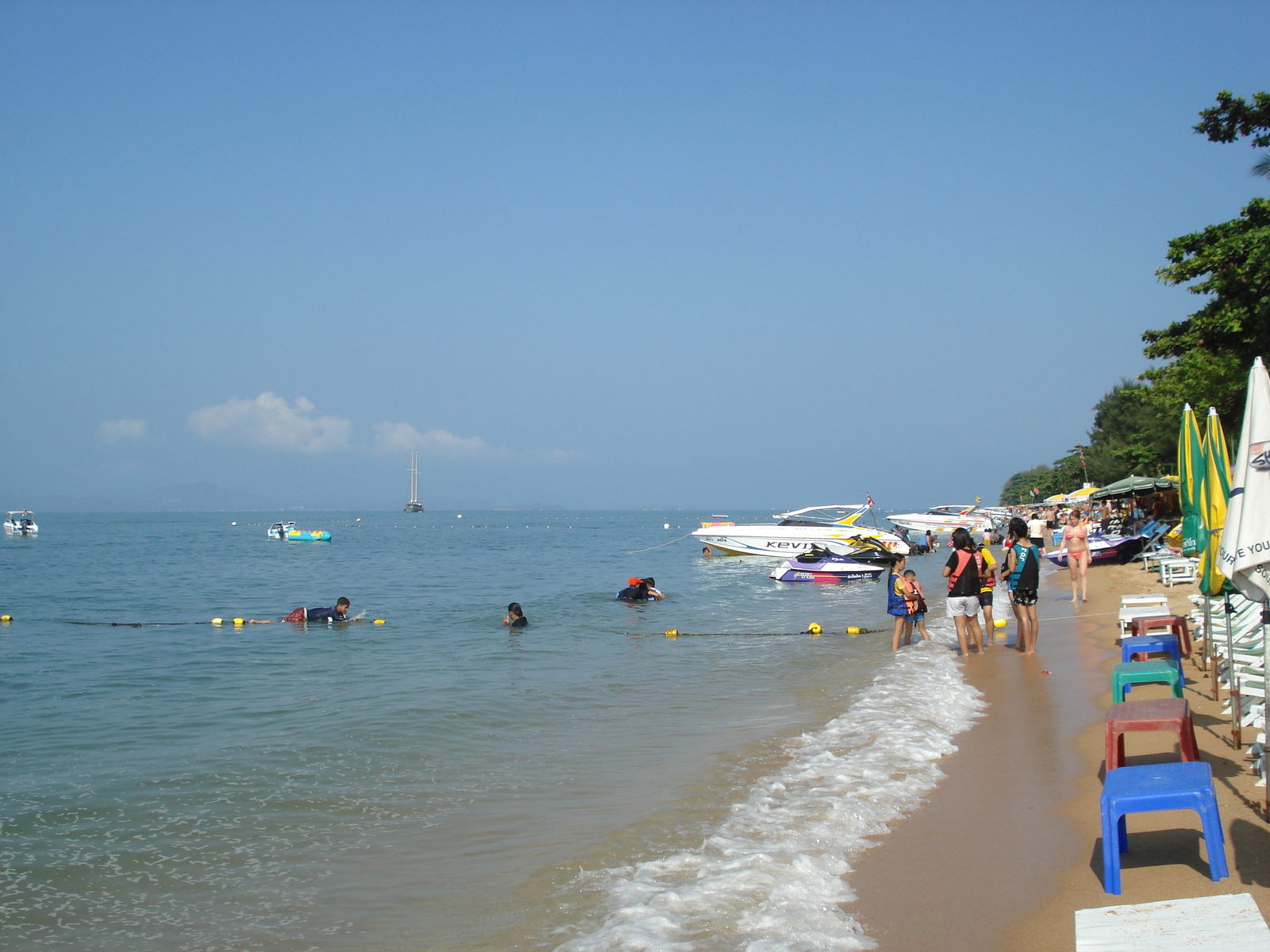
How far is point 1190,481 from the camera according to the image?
843cm

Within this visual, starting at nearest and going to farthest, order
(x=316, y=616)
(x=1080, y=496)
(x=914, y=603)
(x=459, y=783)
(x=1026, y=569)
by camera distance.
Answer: (x=459, y=783), (x=1026, y=569), (x=914, y=603), (x=316, y=616), (x=1080, y=496)

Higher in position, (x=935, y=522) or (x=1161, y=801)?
(x=935, y=522)

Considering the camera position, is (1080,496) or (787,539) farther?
(1080,496)

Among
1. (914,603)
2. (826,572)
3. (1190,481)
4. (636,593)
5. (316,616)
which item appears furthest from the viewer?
(826,572)

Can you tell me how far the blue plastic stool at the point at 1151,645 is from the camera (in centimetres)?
853

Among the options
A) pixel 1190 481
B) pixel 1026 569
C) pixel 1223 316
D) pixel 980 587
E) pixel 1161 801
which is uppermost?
pixel 1223 316

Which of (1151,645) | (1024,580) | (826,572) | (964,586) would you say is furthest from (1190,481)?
(826,572)

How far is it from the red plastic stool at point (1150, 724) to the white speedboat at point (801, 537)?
2910cm

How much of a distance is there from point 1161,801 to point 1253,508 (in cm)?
147

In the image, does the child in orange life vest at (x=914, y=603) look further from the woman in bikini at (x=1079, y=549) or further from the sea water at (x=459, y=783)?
the woman in bikini at (x=1079, y=549)

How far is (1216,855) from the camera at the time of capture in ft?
14.4

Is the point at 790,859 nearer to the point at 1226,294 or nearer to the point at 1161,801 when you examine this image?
the point at 1161,801

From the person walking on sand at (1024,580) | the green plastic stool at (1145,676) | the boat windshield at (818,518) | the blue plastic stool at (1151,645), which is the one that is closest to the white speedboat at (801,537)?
the boat windshield at (818,518)

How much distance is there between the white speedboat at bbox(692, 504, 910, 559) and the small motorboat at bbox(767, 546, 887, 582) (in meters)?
3.00
